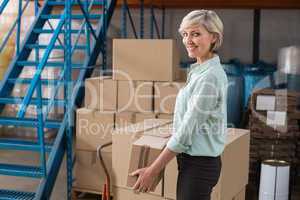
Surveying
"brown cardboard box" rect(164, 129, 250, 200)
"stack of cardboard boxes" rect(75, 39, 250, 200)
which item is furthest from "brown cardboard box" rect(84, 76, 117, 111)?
"brown cardboard box" rect(164, 129, 250, 200)

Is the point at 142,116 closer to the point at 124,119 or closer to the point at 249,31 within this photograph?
the point at 124,119

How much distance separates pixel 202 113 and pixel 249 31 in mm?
4989

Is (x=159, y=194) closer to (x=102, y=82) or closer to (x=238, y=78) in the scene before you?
(x=102, y=82)

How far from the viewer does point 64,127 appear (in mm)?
4129

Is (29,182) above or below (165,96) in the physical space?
below

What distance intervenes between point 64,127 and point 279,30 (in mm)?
3723

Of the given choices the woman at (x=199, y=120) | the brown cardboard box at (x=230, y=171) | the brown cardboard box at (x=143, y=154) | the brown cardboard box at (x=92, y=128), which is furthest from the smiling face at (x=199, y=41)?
the brown cardboard box at (x=92, y=128)

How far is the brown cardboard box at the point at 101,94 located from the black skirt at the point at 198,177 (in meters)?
2.40

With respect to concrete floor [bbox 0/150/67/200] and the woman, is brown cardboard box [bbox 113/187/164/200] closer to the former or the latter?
the woman

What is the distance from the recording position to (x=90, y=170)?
4301 mm

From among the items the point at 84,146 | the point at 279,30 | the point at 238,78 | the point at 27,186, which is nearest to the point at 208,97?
the point at 84,146

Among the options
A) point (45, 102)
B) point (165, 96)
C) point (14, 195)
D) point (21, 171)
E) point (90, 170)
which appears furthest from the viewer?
point (45, 102)

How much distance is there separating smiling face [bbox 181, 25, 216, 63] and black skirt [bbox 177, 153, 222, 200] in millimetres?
430

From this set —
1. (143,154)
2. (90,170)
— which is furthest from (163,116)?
(143,154)
